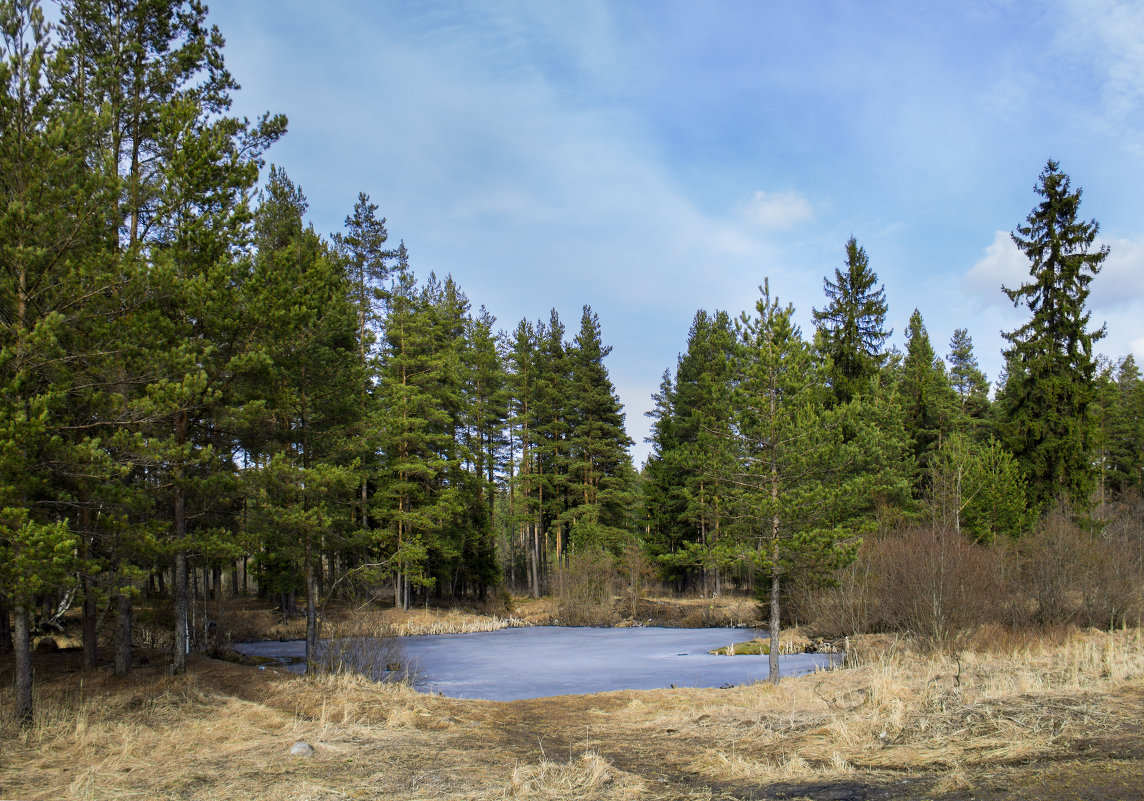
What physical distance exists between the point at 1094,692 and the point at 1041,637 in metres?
7.33

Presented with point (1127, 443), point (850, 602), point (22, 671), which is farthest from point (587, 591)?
point (1127, 443)

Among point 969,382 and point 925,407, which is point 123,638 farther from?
point 969,382

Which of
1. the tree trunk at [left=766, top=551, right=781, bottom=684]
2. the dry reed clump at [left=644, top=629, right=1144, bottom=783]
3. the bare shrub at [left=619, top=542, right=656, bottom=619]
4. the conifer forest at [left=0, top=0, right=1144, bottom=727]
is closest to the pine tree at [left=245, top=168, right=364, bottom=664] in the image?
the conifer forest at [left=0, top=0, right=1144, bottom=727]

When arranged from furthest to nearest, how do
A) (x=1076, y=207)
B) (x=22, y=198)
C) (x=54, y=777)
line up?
(x=1076, y=207), (x=22, y=198), (x=54, y=777)

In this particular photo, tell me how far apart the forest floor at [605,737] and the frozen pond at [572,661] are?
308cm

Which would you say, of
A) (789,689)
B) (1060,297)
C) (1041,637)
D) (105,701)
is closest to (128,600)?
(105,701)

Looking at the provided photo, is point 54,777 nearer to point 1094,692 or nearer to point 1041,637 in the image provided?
point 1094,692

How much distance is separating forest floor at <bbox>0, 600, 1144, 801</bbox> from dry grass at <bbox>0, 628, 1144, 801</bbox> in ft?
0.14

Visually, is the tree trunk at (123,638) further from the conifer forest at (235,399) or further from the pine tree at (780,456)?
the pine tree at (780,456)

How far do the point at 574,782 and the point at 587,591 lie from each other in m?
28.8

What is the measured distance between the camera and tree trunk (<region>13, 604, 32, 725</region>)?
10141 millimetres

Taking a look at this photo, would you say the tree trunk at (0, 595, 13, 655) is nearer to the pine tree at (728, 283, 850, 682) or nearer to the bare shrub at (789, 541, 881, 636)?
the pine tree at (728, 283, 850, 682)

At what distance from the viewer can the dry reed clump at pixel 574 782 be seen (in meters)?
7.41

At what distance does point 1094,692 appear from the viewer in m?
10.9
